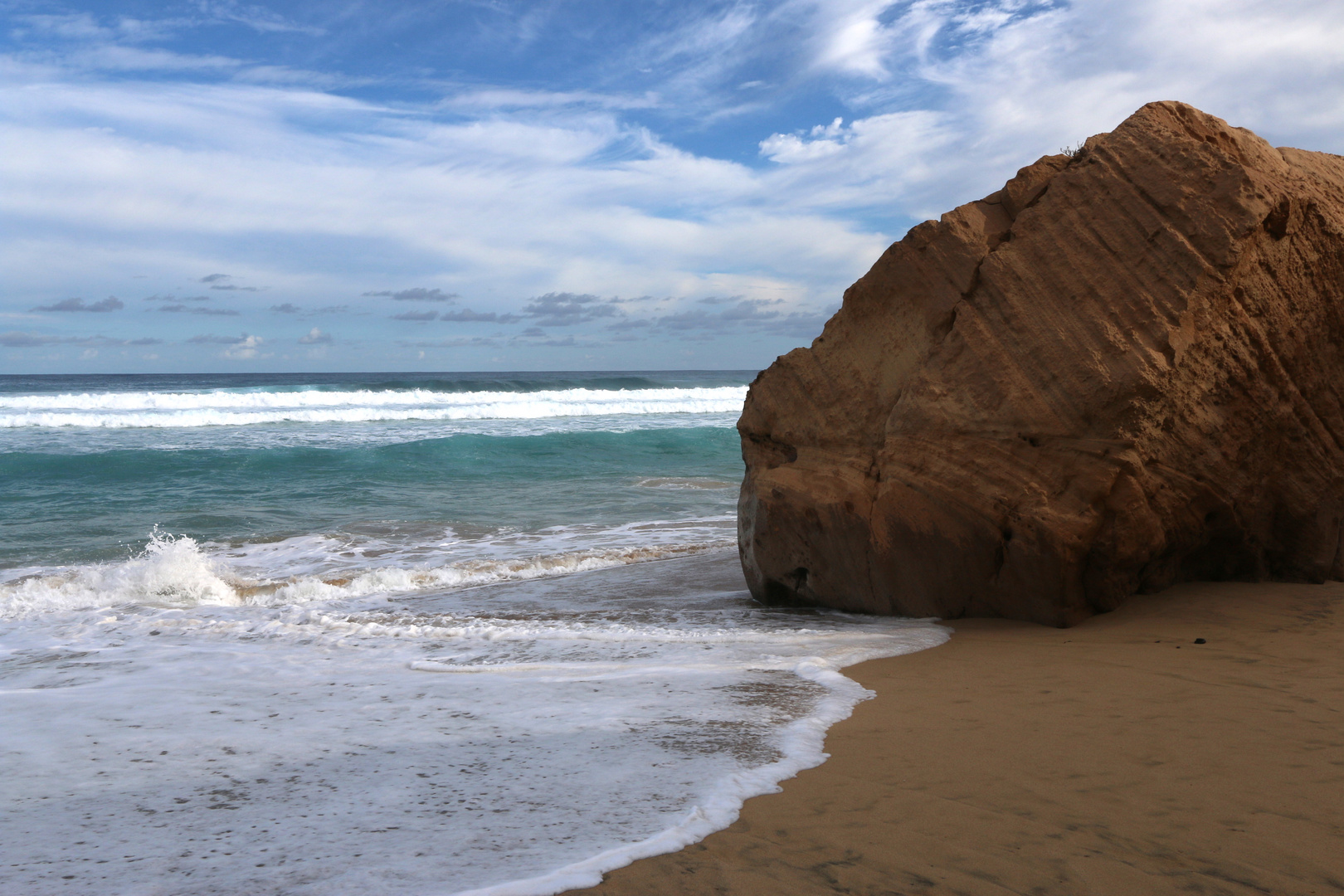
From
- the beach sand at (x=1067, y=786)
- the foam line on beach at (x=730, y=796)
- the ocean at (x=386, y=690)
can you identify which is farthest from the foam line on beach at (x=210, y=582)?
the beach sand at (x=1067, y=786)

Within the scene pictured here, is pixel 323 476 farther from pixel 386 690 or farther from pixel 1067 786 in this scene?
pixel 1067 786

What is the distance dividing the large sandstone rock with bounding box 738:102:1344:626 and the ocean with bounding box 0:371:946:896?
0.75m

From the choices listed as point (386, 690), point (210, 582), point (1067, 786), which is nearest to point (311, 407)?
point (210, 582)

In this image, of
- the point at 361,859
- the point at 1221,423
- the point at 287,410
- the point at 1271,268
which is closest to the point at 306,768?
the point at 361,859

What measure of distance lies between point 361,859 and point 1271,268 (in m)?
5.30

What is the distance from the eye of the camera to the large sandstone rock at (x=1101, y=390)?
4.59m

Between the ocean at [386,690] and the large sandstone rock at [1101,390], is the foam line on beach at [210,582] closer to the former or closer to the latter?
the ocean at [386,690]

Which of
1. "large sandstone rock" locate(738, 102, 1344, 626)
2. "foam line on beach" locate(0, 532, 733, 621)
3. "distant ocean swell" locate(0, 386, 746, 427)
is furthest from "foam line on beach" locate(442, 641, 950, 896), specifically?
"distant ocean swell" locate(0, 386, 746, 427)

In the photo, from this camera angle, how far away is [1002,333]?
4.98 meters

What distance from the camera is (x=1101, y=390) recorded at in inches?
179

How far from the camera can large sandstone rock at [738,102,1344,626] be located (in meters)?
4.59

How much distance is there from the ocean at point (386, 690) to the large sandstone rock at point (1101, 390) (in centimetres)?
75

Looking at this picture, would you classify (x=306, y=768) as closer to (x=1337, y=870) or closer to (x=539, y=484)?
(x=1337, y=870)

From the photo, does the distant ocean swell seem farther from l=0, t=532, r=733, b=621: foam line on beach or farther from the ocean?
l=0, t=532, r=733, b=621: foam line on beach
